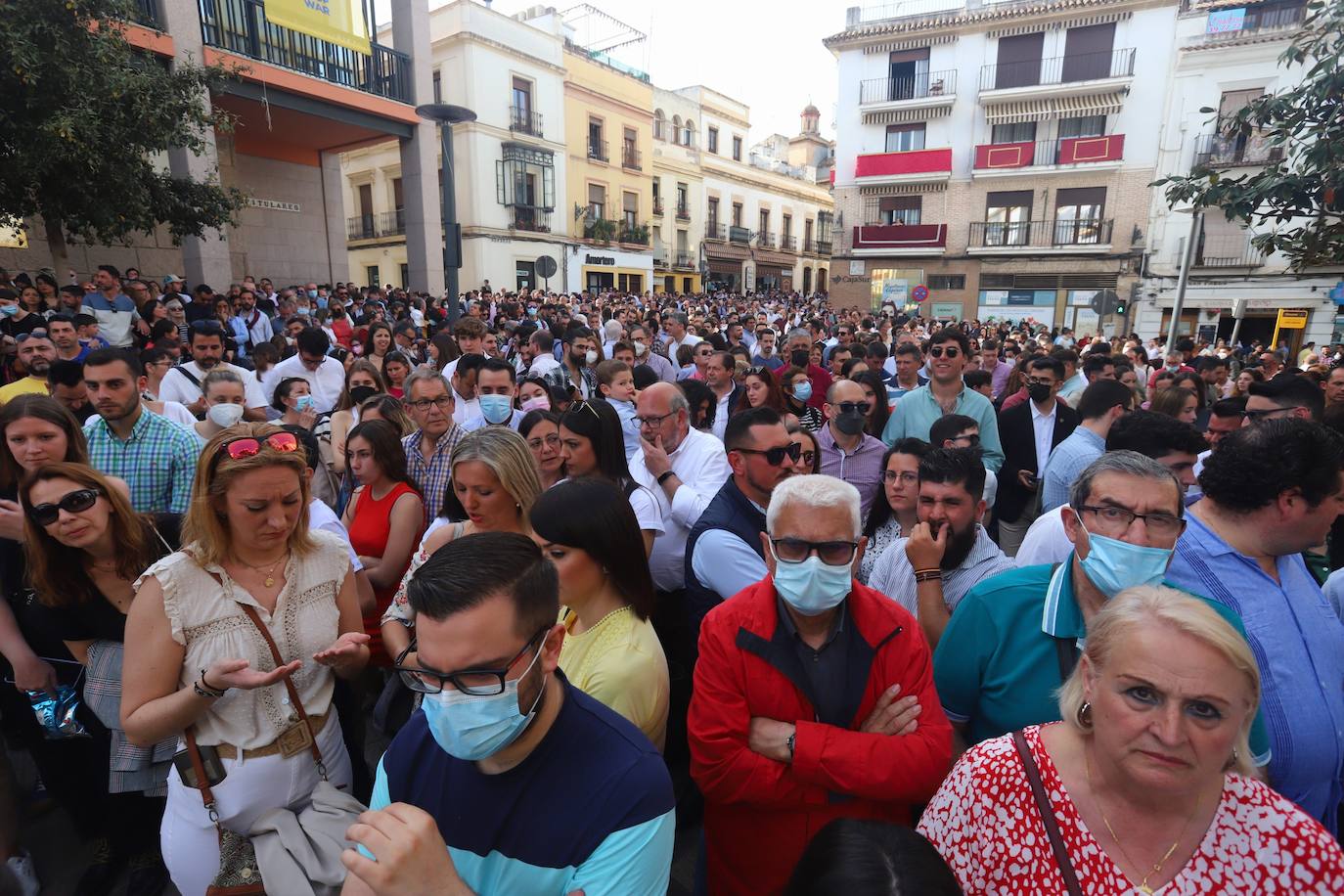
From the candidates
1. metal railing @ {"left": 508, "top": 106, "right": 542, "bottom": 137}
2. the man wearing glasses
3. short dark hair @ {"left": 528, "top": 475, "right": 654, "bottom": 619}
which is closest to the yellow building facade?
metal railing @ {"left": 508, "top": 106, "right": 542, "bottom": 137}

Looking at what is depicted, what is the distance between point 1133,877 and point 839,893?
26.5 inches

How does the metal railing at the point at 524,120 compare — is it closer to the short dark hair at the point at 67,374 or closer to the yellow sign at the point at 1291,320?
the short dark hair at the point at 67,374

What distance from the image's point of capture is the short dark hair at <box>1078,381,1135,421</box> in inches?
154

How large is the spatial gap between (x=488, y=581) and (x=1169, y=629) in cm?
137

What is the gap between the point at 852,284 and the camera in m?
29.9

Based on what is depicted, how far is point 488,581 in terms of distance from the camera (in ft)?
4.50

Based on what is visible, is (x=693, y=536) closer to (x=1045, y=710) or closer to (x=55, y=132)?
(x=1045, y=710)

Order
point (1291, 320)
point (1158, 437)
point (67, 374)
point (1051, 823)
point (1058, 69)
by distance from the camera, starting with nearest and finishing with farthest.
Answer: point (1051, 823)
point (1158, 437)
point (67, 374)
point (1291, 320)
point (1058, 69)

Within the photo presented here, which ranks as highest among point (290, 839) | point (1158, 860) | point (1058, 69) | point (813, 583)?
point (1058, 69)

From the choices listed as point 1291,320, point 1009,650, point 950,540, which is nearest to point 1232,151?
point 1291,320

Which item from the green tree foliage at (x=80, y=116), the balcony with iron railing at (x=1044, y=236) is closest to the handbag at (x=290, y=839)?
the green tree foliage at (x=80, y=116)

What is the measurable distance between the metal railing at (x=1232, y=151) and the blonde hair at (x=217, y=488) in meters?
27.9

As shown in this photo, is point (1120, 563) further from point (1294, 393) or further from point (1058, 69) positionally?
point (1058, 69)

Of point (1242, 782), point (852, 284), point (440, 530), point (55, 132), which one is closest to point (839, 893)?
point (1242, 782)
